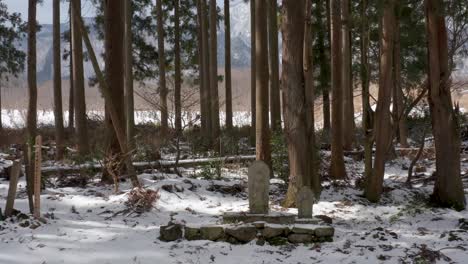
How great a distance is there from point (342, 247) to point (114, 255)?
10.4ft

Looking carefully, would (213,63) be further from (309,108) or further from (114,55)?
(309,108)

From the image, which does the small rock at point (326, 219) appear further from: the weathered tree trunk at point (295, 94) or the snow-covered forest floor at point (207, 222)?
the weathered tree trunk at point (295, 94)

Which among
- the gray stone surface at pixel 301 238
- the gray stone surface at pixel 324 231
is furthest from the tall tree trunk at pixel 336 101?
the gray stone surface at pixel 301 238

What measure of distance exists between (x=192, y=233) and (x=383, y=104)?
4744 mm

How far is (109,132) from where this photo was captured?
10.6 metres

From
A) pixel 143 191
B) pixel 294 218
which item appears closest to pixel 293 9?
pixel 294 218

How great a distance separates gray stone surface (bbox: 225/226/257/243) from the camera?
23.3 ft

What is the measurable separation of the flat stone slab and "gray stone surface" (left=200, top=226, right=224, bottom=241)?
1.55 ft

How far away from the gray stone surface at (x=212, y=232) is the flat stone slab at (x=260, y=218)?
47cm

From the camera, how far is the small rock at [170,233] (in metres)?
7.12

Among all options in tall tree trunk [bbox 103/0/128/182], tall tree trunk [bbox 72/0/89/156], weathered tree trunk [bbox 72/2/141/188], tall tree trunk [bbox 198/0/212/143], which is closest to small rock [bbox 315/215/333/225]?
weathered tree trunk [bbox 72/2/141/188]

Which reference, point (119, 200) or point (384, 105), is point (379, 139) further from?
point (119, 200)

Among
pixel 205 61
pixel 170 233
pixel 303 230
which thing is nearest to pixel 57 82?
pixel 205 61

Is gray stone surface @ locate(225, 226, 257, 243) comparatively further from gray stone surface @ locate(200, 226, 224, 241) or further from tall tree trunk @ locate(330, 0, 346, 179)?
tall tree trunk @ locate(330, 0, 346, 179)
